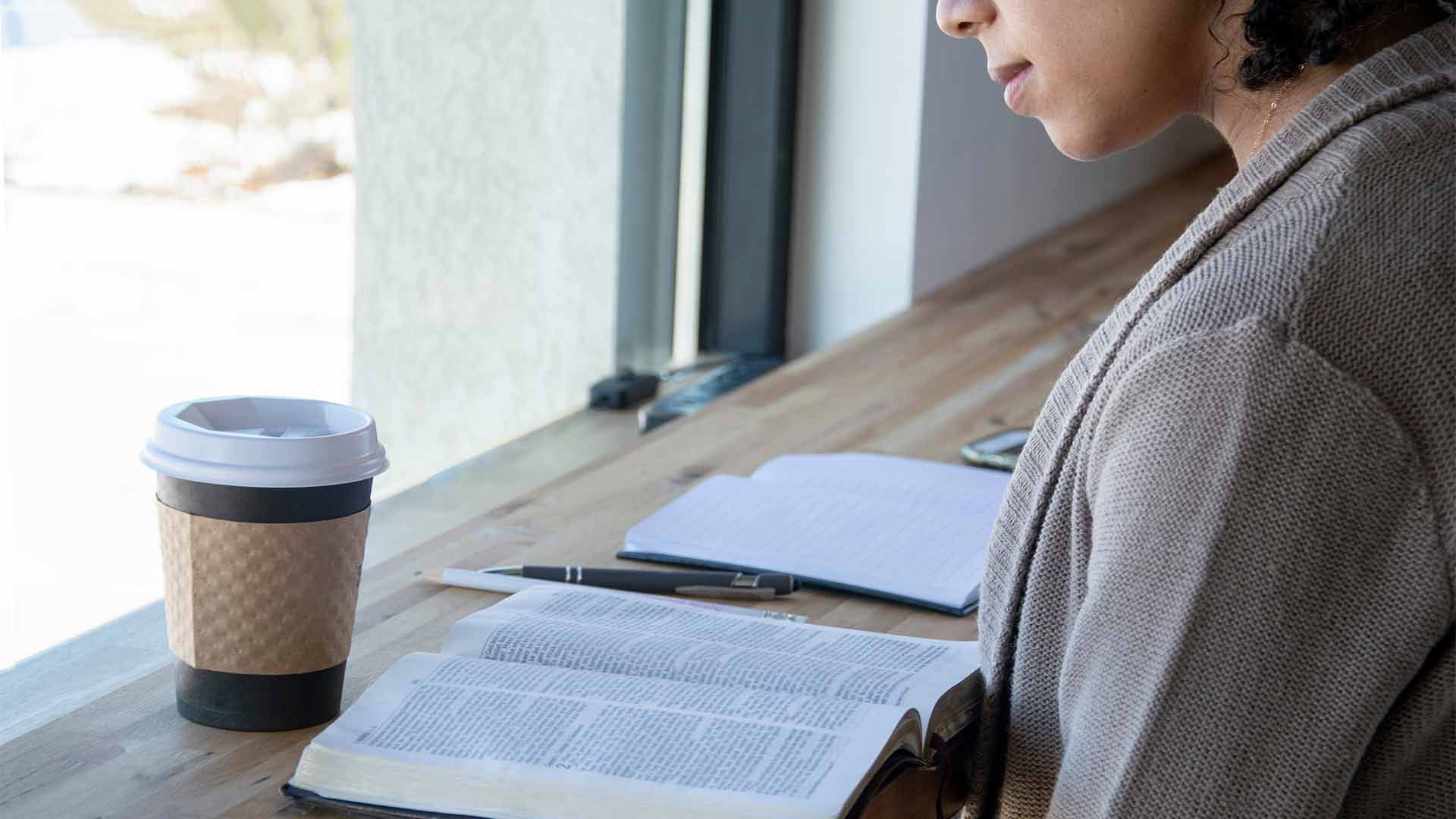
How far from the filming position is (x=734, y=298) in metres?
2.29

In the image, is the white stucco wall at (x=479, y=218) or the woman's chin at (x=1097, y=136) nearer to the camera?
the woman's chin at (x=1097, y=136)

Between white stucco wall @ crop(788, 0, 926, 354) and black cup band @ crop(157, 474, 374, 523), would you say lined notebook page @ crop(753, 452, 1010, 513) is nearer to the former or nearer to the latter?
black cup band @ crop(157, 474, 374, 523)

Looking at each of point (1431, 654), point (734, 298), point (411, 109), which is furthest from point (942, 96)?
point (1431, 654)

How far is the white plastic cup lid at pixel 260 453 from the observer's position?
749 millimetres

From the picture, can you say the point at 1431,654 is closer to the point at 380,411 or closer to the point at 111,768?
the point at 111,768

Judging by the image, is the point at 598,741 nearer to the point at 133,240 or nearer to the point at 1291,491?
the point at 1291,491

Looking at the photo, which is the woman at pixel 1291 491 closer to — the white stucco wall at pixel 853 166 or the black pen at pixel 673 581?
the black pen at pixel 673 581

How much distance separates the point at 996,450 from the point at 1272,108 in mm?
673

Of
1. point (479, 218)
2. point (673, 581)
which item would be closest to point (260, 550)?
point (673, 581)

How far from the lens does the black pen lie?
41.1 inches

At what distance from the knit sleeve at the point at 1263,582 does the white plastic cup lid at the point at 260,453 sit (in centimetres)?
37

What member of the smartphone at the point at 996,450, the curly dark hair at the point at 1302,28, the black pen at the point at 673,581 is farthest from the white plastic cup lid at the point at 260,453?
the smartphone at the point at 996,450

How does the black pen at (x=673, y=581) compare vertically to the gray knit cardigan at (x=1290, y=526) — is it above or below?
below

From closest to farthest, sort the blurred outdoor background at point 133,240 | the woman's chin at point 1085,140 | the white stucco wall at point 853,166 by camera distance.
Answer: the woman's chin at point 1085,140 < the blurred outdoor background at point 133,240 < the white stucco wall at point 853,166
